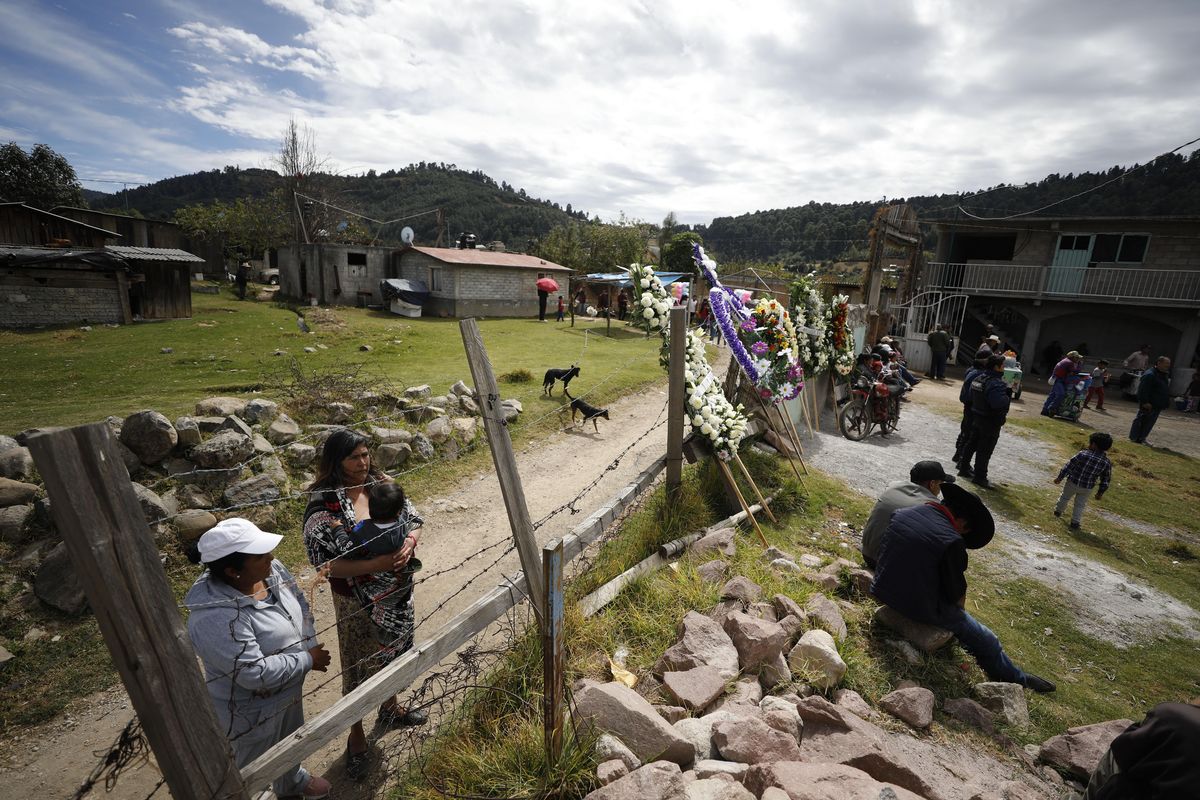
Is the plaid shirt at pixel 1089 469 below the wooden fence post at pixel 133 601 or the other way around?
below

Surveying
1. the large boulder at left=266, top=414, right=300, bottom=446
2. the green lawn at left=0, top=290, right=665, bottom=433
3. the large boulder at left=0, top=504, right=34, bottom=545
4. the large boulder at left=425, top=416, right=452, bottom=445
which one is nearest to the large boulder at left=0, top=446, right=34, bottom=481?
the large boulder at left=0, top=504, right=34, bottom=545

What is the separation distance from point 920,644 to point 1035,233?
24.2 m

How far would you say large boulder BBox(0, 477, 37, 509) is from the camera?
4855 millimetres

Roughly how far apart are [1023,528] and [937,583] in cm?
442

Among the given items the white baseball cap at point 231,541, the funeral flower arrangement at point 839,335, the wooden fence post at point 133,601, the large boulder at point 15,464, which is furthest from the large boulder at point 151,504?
the funeral flower arrangement at point 839,335

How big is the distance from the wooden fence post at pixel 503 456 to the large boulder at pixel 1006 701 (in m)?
3.58

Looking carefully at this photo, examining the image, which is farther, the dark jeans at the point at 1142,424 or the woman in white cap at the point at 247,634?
the dark jeans at the point at 1142,424

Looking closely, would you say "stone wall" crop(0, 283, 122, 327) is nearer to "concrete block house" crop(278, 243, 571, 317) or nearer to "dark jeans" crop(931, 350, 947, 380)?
"concrete block house" crop(278, 243, 571, 317)

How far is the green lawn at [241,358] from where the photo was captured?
8.59 m

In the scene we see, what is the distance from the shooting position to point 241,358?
12.4 meters

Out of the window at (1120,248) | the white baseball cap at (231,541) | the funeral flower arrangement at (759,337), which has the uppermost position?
the window at (1120,248)

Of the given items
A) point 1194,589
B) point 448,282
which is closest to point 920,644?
point 1194,589

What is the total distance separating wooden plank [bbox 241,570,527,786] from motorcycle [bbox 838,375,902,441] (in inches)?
369

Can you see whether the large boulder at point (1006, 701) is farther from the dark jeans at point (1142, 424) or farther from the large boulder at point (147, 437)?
the dark jeans at point (1142, 424)
